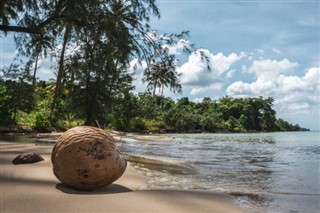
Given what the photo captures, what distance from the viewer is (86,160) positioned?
14.1 ft

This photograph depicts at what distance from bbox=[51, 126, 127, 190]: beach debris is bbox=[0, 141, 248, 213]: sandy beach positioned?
13 centimetres

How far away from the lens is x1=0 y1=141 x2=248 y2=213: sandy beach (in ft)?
11.5

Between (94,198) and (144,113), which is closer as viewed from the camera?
(94,198)

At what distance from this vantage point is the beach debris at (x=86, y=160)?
430cm

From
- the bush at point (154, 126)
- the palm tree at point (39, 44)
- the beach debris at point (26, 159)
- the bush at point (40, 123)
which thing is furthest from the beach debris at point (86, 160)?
the bush at point (154, 126)

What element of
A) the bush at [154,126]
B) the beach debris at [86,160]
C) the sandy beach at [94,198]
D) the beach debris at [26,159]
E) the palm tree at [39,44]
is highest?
the palm tree at [39,44]

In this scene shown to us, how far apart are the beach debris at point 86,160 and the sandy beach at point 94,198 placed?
13 cm

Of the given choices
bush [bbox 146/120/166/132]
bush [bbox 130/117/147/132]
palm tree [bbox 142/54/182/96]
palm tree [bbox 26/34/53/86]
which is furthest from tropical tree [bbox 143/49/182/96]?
bush [bbox 146/120/166/132]

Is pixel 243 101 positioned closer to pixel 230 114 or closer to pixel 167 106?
pixel 230 114

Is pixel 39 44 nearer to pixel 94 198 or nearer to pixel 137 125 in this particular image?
pixel 94 198

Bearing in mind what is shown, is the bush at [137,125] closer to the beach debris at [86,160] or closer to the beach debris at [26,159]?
the beach debris at [26,159]

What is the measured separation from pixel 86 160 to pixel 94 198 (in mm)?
576

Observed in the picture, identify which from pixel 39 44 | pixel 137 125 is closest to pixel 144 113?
pixel 137 125

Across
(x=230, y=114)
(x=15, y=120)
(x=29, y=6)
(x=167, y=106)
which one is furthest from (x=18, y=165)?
(x=230, y=114)
